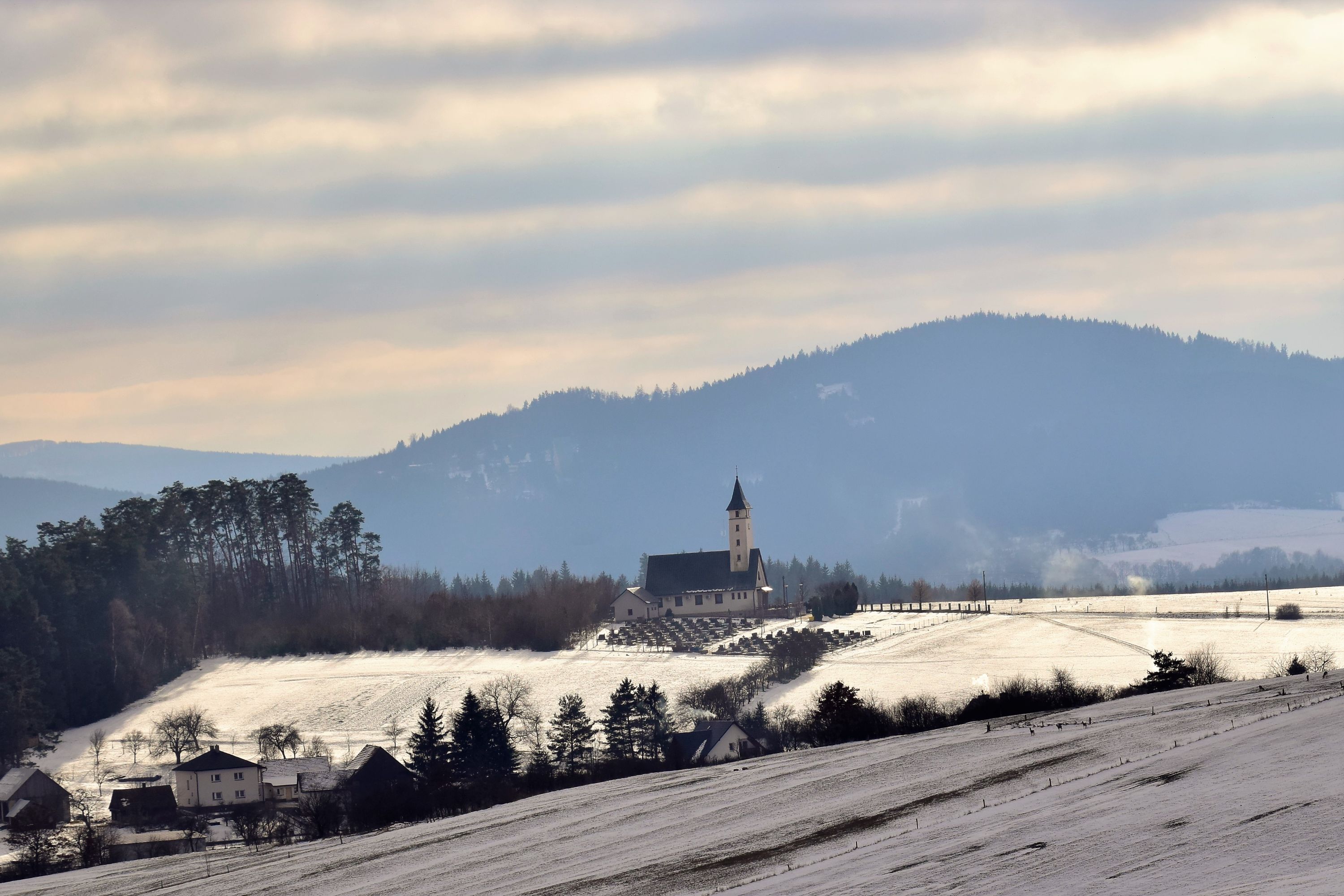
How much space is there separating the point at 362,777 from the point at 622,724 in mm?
15701

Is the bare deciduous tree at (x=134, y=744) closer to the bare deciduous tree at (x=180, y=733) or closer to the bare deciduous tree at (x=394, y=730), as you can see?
the bare deciduous tree at (x=180, y=733)

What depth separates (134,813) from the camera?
271 feet

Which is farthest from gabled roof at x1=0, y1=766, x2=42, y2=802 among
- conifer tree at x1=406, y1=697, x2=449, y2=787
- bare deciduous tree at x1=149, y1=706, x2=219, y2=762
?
conifer tree at x1=406, y1=697, x2=449, y2=787

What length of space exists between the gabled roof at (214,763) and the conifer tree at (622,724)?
20280 millimetres

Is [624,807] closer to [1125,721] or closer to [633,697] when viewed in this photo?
[1125,721]

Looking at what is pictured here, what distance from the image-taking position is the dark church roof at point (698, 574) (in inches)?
6501

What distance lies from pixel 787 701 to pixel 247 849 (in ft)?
141

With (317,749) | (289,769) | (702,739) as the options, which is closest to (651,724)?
(702,739)

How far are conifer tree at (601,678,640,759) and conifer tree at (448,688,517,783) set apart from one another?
5652 millimetres

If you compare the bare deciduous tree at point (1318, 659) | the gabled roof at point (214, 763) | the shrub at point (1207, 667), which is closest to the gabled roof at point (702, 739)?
the gabled roof at point (214, 763)

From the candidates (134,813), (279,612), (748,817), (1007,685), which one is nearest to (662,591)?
(279,612)

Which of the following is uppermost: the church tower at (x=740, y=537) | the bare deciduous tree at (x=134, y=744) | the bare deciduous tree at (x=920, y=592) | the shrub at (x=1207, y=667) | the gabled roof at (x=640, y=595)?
the church tower at (x=740, y=537)

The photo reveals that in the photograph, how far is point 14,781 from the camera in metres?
88.2

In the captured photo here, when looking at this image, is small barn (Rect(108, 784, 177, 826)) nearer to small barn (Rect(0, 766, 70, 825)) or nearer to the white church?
small barn (Rect(0, 766, 70, 825))
